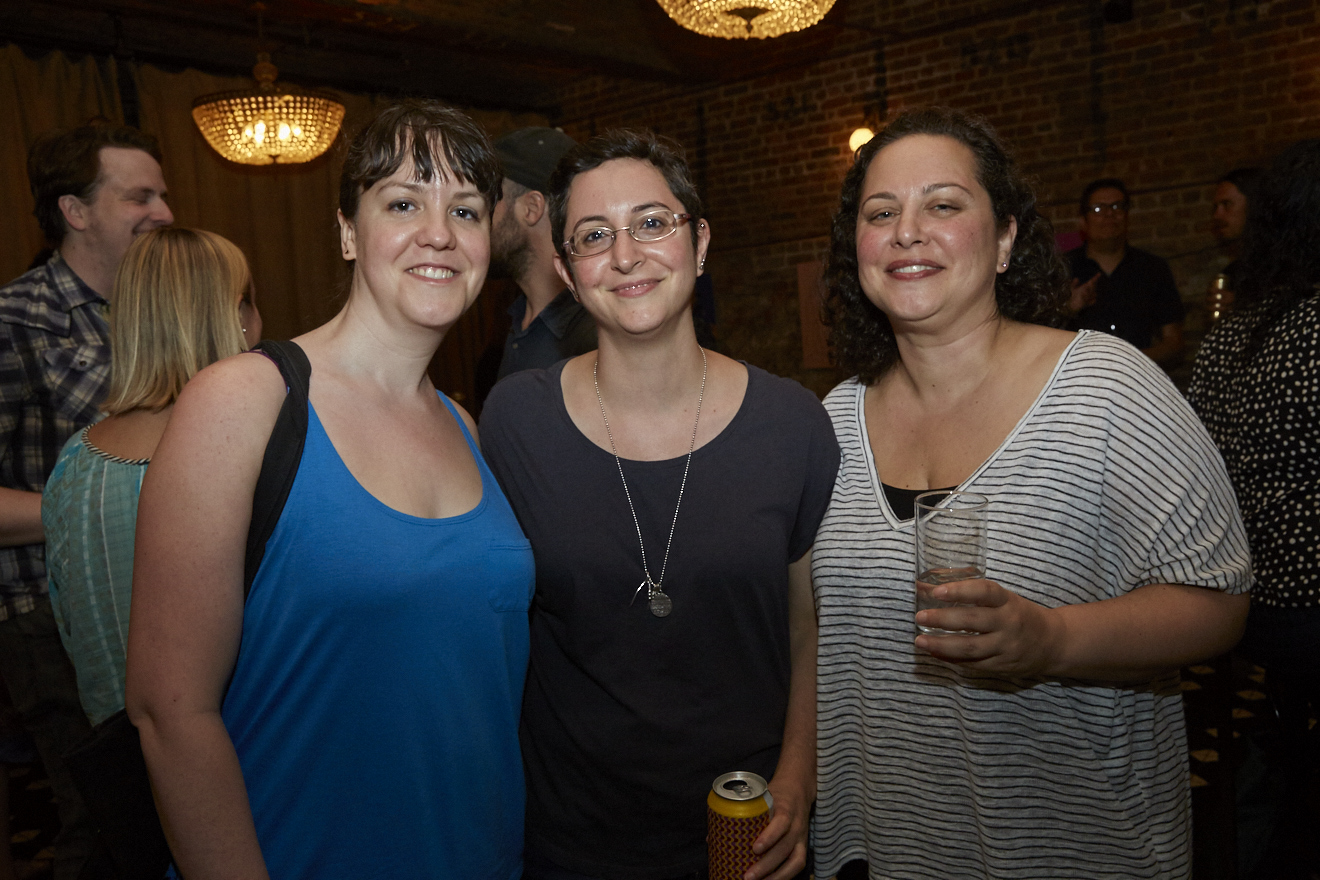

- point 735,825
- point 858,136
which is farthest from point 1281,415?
point 858,136

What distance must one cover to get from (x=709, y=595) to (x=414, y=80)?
753 cm

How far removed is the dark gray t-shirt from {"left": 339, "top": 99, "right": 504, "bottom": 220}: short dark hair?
1.72ft

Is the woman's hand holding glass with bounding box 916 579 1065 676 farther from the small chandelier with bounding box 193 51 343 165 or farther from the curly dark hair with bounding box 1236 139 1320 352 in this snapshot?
the small chandelier with bounding box 193 51 343 165

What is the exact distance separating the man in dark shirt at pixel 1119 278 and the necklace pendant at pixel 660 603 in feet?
14.4

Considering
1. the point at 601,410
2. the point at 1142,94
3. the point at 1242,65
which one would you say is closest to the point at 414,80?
the point at 1142,94

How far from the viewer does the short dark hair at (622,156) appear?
176 cm

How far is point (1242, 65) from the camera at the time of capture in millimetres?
5316

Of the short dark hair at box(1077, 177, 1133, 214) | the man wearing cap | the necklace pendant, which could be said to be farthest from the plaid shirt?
the short dark hair at box(1077, 177, 1133, 214)

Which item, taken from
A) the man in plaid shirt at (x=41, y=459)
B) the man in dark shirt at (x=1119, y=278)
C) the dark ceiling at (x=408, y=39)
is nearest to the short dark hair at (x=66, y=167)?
the man in plaid shirt at (x=41, y=459)

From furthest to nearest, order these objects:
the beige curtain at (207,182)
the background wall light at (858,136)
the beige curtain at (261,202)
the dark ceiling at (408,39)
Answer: the beige curtain at (261,202) → the background wall light at (858,136) → the beige curtain at (207,182) → the dark ceiling at (408,39)

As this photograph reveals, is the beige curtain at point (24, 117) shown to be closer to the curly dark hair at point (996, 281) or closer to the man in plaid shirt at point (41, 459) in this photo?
the man in plaid shirt at point (41, 459)

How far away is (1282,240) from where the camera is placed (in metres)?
2.37

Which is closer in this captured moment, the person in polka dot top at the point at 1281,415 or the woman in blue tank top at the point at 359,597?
the woman in blue tank top at the point at 359,597

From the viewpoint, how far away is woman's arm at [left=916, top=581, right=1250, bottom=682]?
4.12ft
